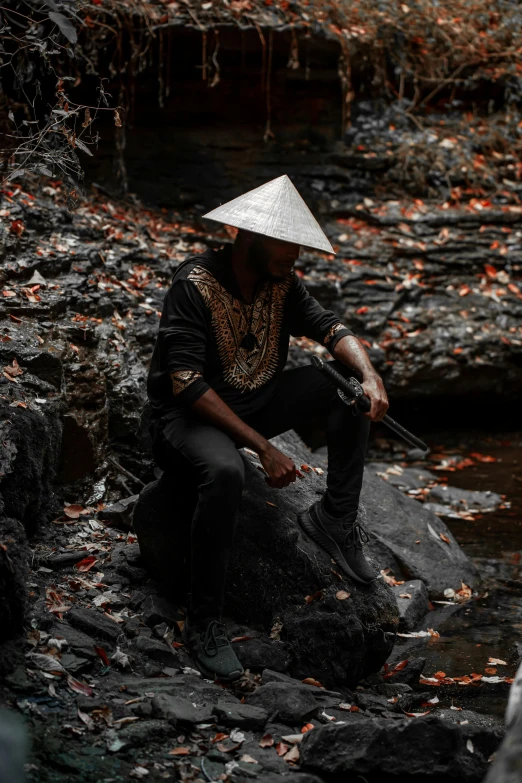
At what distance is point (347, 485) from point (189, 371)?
3.38 feet

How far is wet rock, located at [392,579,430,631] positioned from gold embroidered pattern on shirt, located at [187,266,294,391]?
177 cm

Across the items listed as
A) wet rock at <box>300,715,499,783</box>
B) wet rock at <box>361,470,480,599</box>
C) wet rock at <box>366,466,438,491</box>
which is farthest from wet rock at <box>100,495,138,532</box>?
wet rock at <box>366,466,438,491</box>

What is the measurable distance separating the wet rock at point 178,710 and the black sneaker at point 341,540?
1.16 metres

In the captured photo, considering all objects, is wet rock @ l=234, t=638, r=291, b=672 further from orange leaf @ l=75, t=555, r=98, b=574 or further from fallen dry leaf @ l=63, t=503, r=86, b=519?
fallen dry leaf @ l=63, t=503, r=86, b=519

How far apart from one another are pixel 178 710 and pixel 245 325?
180 centimetres

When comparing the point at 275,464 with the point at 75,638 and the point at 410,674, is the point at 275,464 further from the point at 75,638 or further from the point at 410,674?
the point at 410,674

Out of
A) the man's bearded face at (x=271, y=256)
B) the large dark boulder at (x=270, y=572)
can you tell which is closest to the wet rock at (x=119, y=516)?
the large dark boulder at (x=270, y=572)

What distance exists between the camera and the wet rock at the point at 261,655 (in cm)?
361

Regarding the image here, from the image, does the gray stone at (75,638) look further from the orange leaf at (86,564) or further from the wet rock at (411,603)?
the wet rock at (411,603)

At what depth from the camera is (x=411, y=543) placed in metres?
5.52

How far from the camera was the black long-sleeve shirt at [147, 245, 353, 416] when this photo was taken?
363cm

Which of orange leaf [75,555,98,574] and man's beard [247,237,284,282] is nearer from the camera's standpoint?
man's beard [247,237,284,282]

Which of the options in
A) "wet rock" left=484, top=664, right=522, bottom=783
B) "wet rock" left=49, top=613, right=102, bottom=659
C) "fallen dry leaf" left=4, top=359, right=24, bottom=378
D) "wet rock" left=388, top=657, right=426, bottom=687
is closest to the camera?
"wet rock" left=484, top=664, right=522, bottom=783

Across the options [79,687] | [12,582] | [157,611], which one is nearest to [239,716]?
[79,687]
